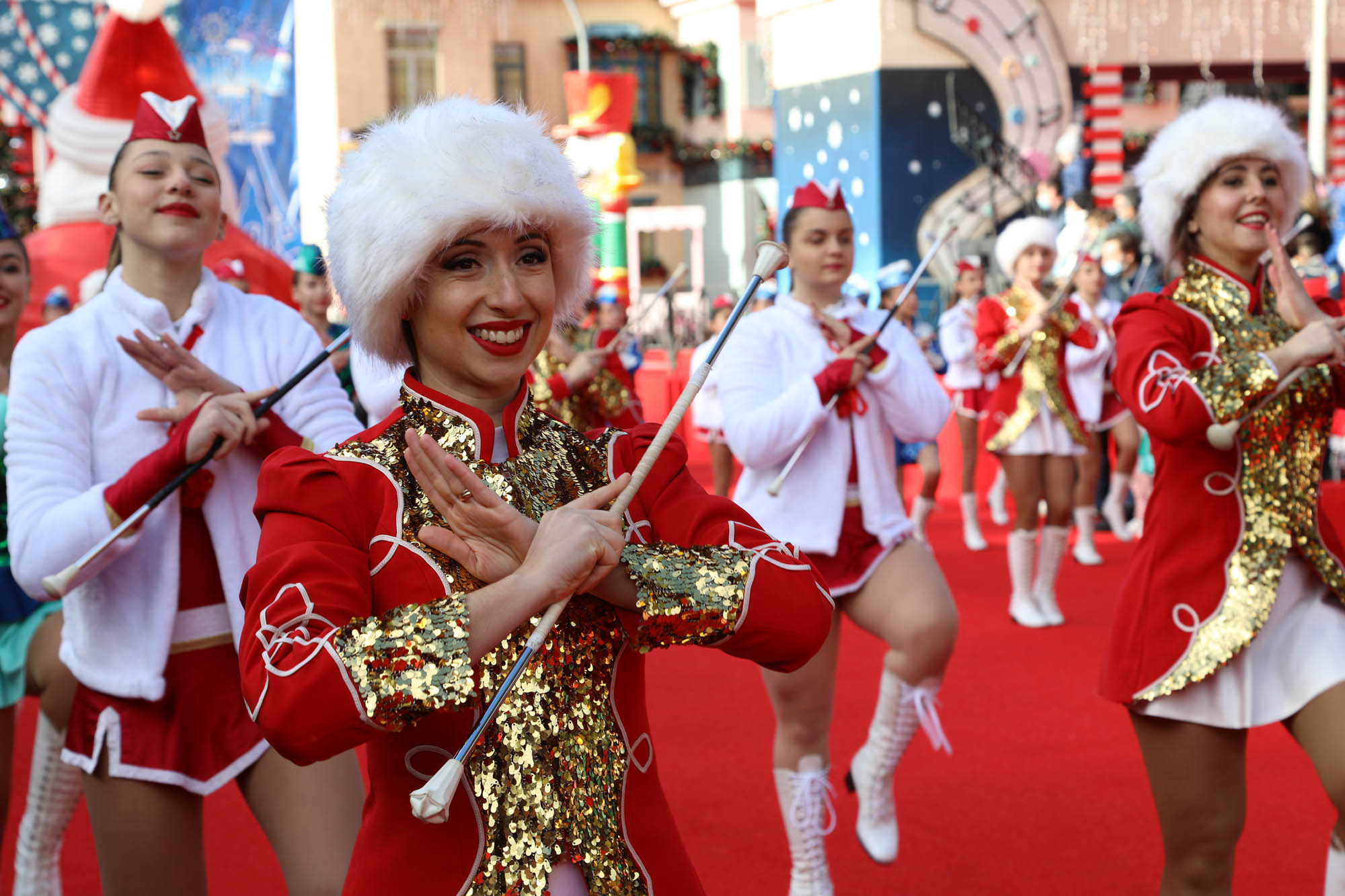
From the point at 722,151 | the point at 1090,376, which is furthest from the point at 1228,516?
the point at 722,151

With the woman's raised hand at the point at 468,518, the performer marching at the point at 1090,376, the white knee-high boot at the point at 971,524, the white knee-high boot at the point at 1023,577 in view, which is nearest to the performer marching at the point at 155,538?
the woman's raised hand at the point at 468,518

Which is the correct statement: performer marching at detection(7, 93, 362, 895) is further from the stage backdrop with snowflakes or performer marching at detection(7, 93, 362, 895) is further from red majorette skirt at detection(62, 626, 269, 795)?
the stage backdrop with snowflakes

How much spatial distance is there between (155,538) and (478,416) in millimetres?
1168

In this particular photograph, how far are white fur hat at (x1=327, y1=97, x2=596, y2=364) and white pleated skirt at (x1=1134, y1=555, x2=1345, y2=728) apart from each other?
1.76m

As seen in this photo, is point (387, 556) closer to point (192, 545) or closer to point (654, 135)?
point (192, 545)

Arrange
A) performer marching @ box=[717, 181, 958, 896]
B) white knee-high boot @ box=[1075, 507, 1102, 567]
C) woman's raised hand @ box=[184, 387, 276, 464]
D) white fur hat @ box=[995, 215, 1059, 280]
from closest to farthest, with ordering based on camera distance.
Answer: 1. woman's raised hand @ box=[184, 387, 276, 464]
2. performer marching @ box=[717, 181, 958, 896]
3. white fur hat @ box=[995, 215, 1059, 280]
4. white knee-high boot @ box=[1075, 507, 1102, 567]

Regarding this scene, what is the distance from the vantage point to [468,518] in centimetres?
176

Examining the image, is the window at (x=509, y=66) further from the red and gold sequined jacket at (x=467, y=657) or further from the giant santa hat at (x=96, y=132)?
the red and gold sequined jacket at (x=467, y=657)

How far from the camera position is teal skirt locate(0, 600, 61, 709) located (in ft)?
11.1

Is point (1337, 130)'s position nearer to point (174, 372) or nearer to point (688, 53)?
point (688, 53)

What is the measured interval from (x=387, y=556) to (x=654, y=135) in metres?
27.0

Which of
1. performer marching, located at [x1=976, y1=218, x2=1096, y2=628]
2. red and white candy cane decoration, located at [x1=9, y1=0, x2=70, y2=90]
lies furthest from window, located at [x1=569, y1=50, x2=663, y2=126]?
performer marching, located at [x1=976, y1=218, x2=1096, y2=628]

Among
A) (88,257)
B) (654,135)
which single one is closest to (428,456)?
(88,257)

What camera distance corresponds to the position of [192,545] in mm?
2818
